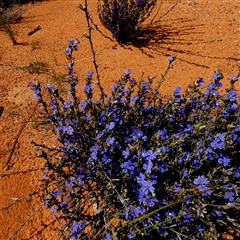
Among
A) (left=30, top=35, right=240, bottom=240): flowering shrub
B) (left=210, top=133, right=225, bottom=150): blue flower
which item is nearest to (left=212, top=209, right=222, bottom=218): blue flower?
(left=30, top=35, right=240, bottom=240): flowering shrub

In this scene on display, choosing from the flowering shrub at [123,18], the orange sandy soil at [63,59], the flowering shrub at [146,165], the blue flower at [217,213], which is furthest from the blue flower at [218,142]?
the flowering shrub at [123,18]

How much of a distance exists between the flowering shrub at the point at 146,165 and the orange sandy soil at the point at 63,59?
41cm

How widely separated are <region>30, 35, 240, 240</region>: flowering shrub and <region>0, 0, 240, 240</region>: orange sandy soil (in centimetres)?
41

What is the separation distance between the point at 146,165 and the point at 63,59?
259 cm

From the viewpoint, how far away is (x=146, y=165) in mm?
1614

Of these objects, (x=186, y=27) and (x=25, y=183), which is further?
(x=186, y=27)

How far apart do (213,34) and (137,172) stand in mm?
3282

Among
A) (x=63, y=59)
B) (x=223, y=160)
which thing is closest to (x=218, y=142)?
(x=223, y=160)

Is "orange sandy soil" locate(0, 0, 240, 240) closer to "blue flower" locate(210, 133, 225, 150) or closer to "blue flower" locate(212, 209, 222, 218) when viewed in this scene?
"blue flower" locate(212, 209, 222, 218)

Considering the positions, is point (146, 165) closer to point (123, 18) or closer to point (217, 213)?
point (217, 213)

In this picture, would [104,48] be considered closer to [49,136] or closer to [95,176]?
[49,136]

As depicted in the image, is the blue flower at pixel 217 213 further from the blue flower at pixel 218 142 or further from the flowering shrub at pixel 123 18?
the flowering shrub at pixel 123 18

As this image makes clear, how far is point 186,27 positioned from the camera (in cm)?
440

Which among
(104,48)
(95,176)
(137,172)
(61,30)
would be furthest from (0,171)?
(61,30)
